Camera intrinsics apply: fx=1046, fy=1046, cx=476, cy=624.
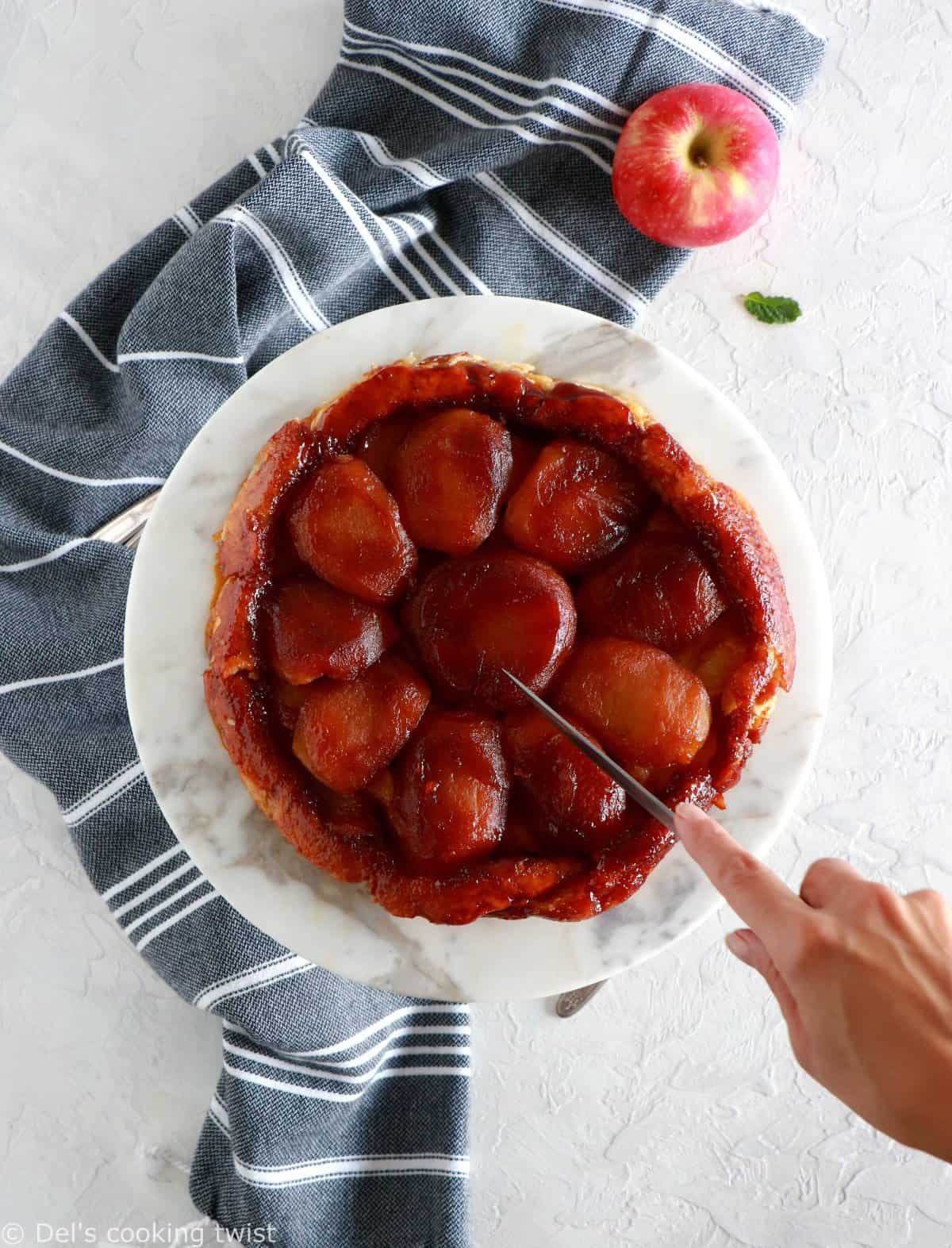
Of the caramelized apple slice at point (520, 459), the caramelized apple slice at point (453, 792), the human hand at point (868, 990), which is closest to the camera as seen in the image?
the human hand at point (868, 990)

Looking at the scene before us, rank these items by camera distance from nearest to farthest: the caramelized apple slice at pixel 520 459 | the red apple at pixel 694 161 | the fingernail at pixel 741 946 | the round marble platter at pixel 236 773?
1. the fingernail at pixel 741 946
2. the caramelized apple slice at pixel 520 459
3. the round marble platter at pixel 236 773
4. the red apple at pixel 694 161

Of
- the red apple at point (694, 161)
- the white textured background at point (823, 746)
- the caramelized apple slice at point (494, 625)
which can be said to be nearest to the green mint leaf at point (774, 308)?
the white textured background at point (823, 746)

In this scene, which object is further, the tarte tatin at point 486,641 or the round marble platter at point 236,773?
the round marble platter at point 236,773

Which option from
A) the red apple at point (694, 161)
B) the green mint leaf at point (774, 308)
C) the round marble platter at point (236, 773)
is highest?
the red apple at point (694, 161)

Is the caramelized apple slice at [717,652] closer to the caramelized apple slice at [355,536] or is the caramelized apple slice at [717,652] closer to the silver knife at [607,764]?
the silver knife at [607,764]

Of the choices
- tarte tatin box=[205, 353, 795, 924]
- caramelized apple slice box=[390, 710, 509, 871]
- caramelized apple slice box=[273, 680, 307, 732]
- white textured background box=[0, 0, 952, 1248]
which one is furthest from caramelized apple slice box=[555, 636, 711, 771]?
white textured background box=[0, 0, 952, 1248]

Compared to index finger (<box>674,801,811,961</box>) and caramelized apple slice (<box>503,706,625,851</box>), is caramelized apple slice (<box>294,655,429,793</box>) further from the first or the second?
index finger (<box>674,801,811,961</box>)
